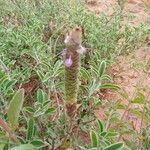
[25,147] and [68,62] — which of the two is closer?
[68,62]

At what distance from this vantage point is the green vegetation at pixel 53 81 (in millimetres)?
1500

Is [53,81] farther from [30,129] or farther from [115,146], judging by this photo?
[115,146]

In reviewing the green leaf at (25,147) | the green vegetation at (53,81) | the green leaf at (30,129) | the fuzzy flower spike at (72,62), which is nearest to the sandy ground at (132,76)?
the green vegetation at (53,81)

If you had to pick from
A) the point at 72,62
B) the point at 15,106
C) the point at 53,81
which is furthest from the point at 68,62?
the point at 53,81

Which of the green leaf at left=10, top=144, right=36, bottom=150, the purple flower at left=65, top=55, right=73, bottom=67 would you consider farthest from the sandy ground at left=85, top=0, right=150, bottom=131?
the purple flower at left=65, top=55, right=73, bottom=67

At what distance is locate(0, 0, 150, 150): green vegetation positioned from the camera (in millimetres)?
1500

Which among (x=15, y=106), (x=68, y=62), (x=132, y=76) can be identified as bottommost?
(x=132, y=76)

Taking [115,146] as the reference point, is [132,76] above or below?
below

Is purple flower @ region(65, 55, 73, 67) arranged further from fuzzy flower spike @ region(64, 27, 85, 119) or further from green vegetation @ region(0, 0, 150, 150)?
green vegetation @ region(0, 0, 150, 150)

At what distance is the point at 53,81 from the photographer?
6.05 feet

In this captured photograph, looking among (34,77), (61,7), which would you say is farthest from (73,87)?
(61,7)

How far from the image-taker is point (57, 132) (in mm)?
1668

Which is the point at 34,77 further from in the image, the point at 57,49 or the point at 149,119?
the point at 149,119

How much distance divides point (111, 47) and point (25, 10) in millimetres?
714
